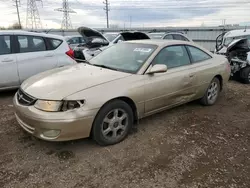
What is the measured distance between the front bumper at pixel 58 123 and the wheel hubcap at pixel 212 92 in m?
2.99

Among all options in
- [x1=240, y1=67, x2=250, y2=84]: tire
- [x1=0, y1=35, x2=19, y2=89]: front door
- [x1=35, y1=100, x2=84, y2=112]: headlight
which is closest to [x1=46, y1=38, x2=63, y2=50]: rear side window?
[x1=0, y1=35, x2=19, y2=89]: front door

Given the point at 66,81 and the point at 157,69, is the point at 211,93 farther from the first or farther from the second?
the point at 66,81

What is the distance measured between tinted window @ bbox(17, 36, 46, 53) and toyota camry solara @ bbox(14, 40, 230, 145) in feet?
6.53

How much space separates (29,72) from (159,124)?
3268mm

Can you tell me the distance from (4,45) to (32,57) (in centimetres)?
62

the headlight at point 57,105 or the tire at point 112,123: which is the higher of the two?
the headlight at point 57,105

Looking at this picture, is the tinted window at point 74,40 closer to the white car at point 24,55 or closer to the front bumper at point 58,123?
the white car at point 24,55

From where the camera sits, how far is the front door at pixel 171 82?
3609 millimetres

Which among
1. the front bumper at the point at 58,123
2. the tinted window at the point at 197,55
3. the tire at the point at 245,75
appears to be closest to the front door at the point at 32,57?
the front bumper at the point at 58,123

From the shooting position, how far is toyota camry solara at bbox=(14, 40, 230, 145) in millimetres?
2812

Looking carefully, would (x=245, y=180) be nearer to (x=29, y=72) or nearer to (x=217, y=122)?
(x=217, y=122)

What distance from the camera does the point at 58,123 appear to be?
108 inches

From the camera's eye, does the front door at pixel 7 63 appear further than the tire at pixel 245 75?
No

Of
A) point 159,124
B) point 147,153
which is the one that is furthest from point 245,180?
point 159,124
